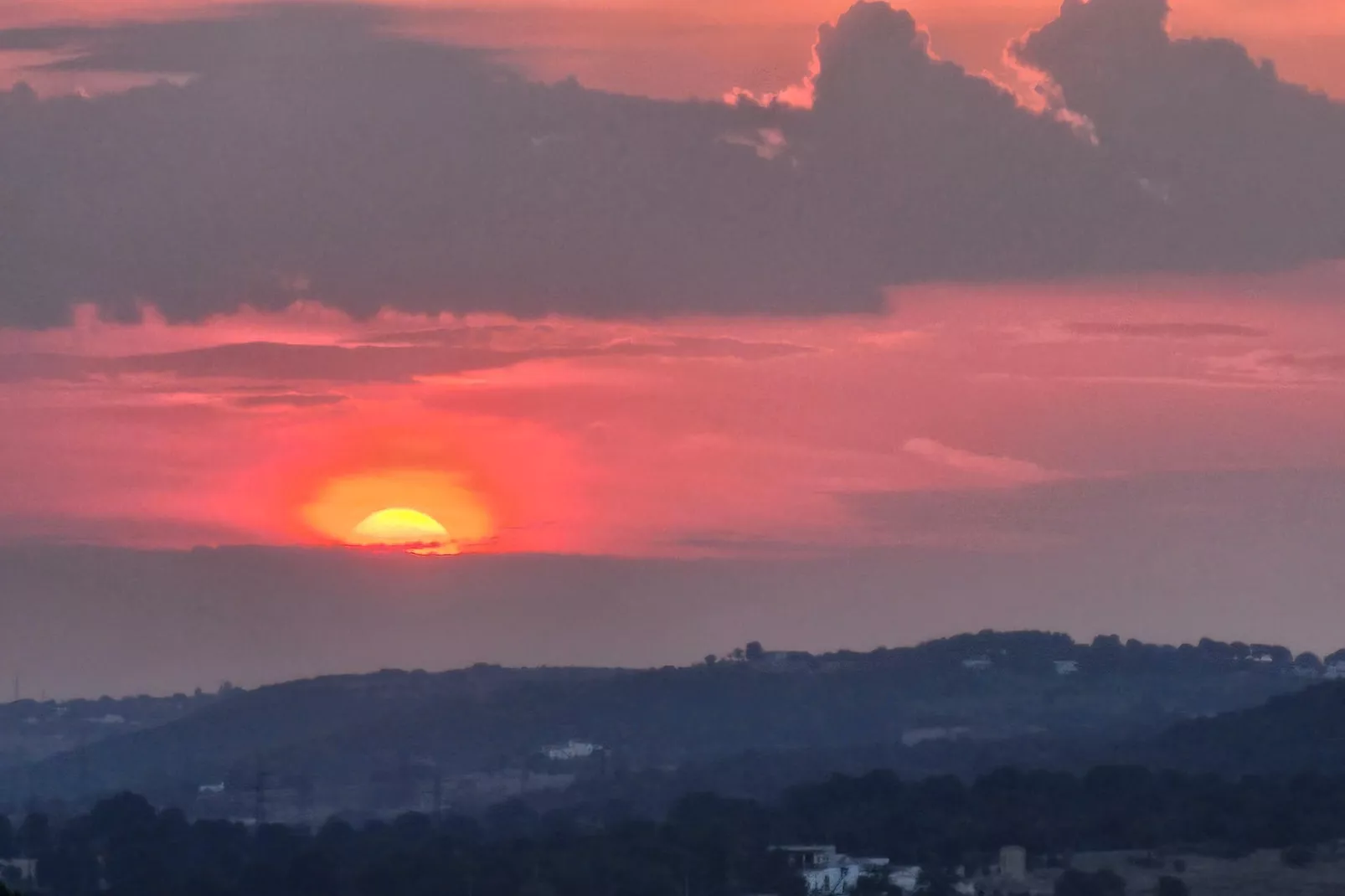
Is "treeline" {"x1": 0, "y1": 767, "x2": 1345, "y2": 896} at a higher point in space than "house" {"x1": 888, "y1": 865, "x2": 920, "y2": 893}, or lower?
higher

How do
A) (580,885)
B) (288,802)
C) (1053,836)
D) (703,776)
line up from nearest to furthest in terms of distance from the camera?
(580,885) → (1053,836) → (703,776) → (288,802)

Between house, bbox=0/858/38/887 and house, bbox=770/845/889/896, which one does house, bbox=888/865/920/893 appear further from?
house, bbox=0/858/38/887

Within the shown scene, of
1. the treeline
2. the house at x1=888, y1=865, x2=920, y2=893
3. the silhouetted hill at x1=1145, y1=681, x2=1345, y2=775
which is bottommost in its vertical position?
the house at x1=888, y1=865, x2=920, y2=893

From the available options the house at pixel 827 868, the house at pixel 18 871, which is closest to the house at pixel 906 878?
the house at pixel 827 868

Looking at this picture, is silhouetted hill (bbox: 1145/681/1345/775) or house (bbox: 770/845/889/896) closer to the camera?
house (bbox: 770/845/889/896)

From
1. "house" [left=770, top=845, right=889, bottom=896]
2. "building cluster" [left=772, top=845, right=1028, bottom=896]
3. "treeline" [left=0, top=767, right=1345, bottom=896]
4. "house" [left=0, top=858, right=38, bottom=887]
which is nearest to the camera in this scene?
"building cluster" [left=772, top=845, right=1028, bottom=896]

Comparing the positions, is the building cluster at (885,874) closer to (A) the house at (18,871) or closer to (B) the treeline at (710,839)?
(B) the treeline at (710,839)

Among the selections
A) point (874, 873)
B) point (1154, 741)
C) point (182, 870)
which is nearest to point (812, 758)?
point (1154, 741)

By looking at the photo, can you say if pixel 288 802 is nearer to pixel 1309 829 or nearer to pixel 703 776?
pixel 703 776

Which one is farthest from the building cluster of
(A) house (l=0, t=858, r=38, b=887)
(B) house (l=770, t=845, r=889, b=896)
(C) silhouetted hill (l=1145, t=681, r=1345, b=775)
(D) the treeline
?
(A) house (l=0, t=858, r=38, b=887)
